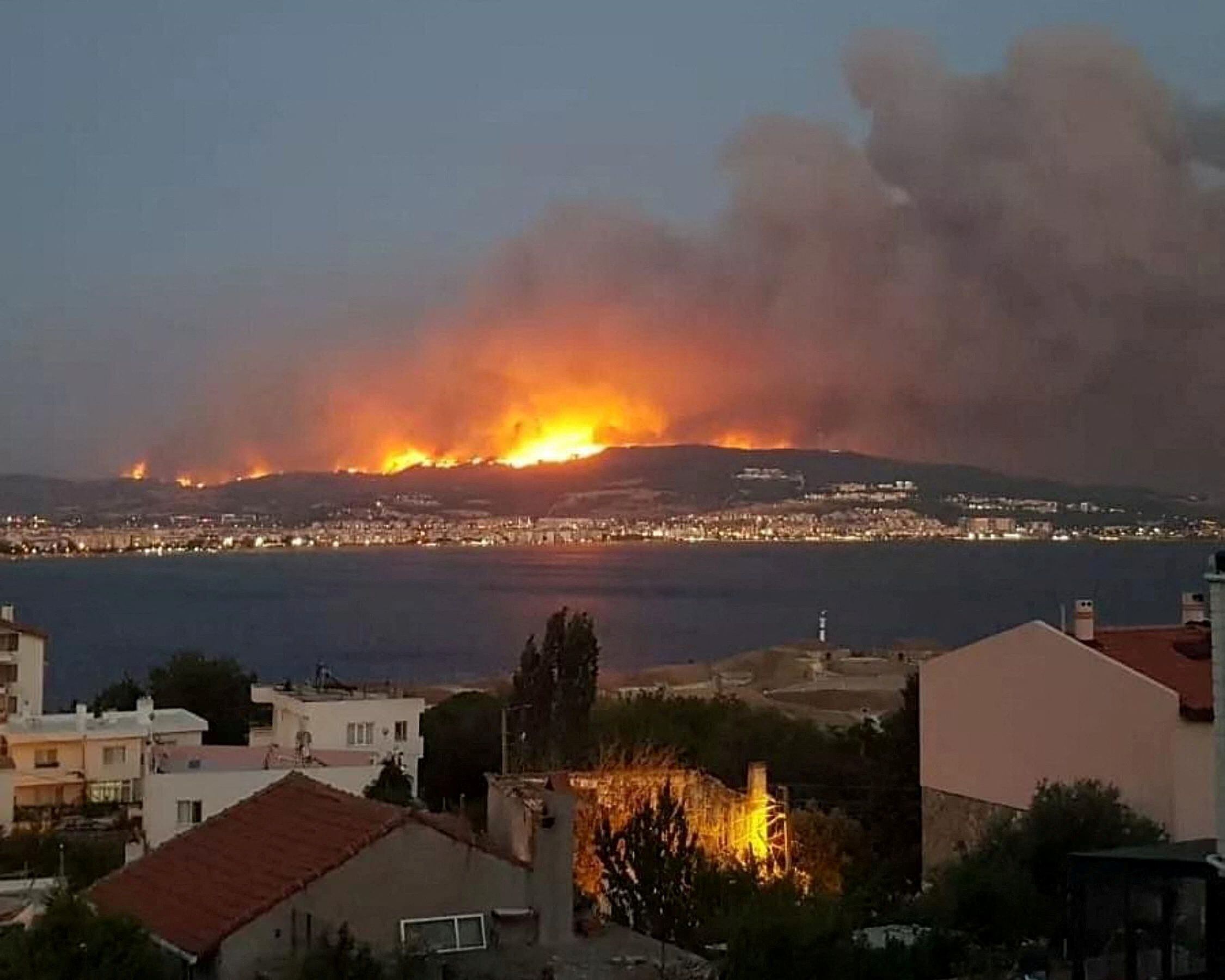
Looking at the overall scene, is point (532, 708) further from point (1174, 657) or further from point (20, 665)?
point (20, 665)

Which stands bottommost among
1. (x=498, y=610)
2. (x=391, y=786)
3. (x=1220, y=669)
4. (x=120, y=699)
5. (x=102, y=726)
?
(x=391, y=786)

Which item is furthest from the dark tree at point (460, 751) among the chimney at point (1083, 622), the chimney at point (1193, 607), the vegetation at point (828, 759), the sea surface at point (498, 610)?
the sea surface at point (498, 610)

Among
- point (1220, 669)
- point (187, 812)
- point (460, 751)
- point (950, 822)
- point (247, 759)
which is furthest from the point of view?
point (460, 751)

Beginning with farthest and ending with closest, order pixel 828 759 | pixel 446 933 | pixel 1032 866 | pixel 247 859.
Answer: pixel 828 759
pixel 1032 866
pixel 247 859
pixel 446 933

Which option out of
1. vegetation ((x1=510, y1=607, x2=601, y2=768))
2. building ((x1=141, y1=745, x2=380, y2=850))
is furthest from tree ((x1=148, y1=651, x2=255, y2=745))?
vegetation ((x1=510, y1=607, x2=601, y2=768))

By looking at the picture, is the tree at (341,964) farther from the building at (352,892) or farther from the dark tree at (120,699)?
the dark tree at (120,699)

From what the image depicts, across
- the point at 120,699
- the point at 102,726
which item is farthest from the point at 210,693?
the point at 102,726
